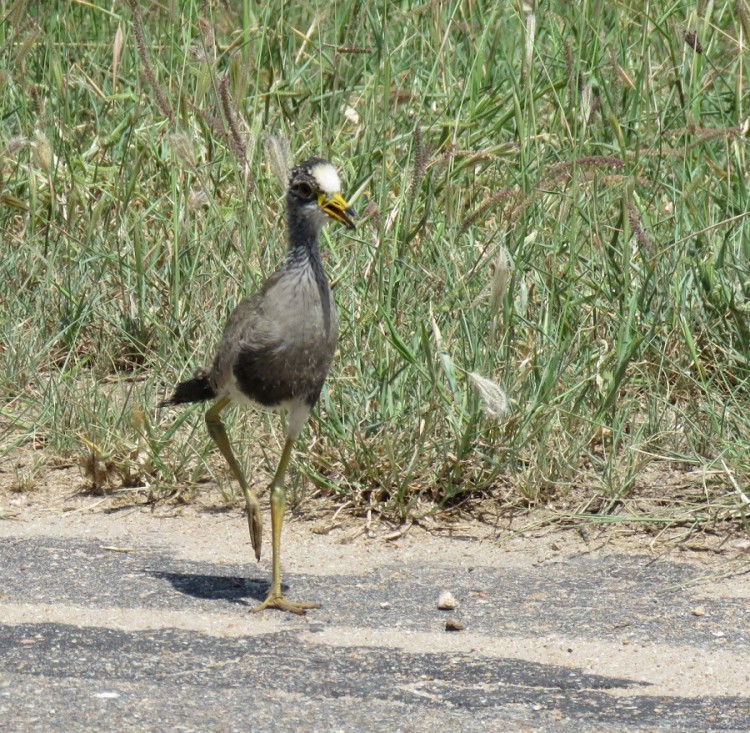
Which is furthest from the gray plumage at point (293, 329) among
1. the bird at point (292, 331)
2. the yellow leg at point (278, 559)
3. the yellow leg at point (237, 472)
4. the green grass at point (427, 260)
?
the green grass at point (427, 260)

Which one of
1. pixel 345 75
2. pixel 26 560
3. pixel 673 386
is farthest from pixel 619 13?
pixel 26 560

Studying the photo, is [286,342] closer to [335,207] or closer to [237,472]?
[335,207]

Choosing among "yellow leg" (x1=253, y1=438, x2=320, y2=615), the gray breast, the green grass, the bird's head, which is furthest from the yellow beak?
"yellow leg" (x1=253, y1=438, x2=320, y2=615)

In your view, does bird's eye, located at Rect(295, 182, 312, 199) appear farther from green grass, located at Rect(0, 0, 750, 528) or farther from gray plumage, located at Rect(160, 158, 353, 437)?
green grass, located at Rect(0, 0, 750, 528)

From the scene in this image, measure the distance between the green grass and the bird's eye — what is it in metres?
0.67

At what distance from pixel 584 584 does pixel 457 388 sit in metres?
1.02

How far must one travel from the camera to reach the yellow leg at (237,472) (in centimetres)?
487

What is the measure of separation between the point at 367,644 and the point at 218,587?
77cm

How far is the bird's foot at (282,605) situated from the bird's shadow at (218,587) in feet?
0.29

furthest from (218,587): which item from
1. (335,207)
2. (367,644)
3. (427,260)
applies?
(427,260)

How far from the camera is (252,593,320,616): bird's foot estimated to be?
451cm

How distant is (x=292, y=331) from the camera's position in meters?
4.70

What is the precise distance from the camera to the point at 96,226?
21.8 ft

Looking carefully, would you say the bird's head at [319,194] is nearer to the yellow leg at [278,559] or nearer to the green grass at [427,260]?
the green grass at [427,260]
